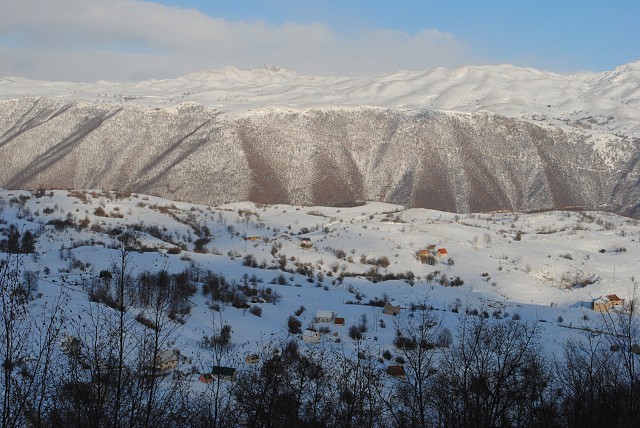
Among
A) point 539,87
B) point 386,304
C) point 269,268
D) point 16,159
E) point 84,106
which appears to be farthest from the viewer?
point 539,87

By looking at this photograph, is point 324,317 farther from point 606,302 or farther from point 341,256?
point 341,256

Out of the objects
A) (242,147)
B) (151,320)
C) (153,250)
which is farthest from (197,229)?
(242,147)

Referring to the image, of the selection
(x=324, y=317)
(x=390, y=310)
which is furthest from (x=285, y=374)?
(x=390, y=310)

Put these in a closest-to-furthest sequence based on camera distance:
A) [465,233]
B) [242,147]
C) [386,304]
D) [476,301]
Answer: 1. [386,304]
2. [476,301]
3. [465,233]
4. [242,147]

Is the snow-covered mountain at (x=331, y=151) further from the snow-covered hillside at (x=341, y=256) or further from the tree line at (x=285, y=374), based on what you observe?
the tree line at (x=285, y=374)

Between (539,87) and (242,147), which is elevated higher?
(539,87)

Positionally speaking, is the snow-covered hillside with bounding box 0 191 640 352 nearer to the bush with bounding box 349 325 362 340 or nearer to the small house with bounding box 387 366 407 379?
the bush with bounding box 349 325 362 340

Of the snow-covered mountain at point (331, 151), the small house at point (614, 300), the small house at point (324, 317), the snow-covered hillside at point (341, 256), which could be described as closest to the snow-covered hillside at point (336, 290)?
the small house at point (324, 317)

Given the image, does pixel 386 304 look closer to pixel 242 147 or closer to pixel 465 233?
pixel 465 233
